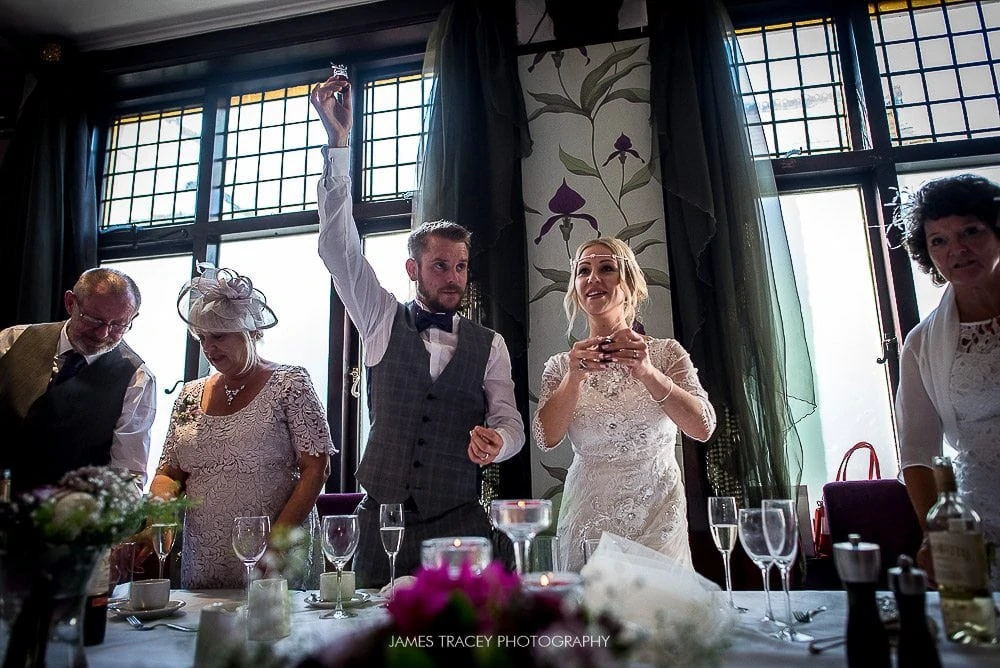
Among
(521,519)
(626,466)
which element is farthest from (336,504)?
(521,519)

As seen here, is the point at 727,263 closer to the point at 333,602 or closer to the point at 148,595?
the point at 333,602

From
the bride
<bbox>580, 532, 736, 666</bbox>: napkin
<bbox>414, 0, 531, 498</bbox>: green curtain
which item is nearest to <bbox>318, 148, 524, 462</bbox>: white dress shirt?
the bride

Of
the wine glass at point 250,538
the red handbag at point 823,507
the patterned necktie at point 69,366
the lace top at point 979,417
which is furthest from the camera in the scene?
the red handbag at point 823,507

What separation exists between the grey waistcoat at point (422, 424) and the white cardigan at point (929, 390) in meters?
1.13

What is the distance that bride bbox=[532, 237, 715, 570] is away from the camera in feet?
5.84

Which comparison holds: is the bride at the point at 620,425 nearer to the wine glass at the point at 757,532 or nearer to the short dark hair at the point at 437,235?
Result: the short dark hair at the point at 437,235

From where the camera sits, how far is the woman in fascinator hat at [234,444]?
185 centimetres

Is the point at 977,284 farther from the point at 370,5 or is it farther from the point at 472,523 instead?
the point at 370,5

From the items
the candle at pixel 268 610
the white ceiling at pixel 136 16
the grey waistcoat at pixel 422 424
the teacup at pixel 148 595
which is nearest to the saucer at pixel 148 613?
the teacup at pixel 148 595

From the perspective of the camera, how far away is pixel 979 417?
1.67 metres

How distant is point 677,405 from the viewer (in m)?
1.82

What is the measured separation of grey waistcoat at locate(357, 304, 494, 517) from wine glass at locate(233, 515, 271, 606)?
22.2 inches

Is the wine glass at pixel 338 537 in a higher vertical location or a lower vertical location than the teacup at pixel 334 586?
higher

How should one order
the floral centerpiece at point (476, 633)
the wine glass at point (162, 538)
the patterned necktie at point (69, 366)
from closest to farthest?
the floral centerpiece at point (476, 633), the wine glass at point (162, 538), the patterned necktie at point (69, 366)
